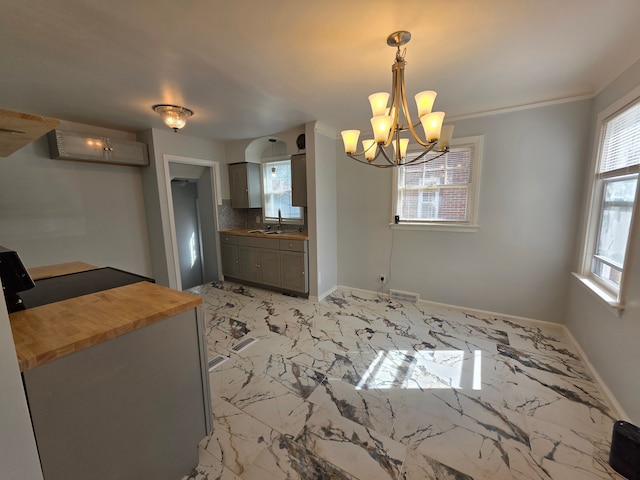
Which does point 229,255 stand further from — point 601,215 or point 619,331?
point 601,215

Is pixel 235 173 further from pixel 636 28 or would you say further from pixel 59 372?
pixel 636 28

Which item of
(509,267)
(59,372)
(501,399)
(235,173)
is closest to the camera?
(59,372)

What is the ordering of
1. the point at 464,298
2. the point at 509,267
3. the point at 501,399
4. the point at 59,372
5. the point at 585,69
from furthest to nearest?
the point at 464,298 < the point at 509,267 < the point at 585,69 < the point at 501,399 < the point at 59,372

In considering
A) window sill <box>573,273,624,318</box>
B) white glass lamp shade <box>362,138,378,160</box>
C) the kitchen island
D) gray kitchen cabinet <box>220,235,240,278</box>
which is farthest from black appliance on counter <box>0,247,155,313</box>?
window sill <box>573,273,624,318</box>

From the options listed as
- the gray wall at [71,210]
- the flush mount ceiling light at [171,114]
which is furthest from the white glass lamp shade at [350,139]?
the gray wall at [71,210]

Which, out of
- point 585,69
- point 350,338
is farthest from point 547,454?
point 585,69

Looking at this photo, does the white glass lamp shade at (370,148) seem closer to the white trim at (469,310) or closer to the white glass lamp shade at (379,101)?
the white glass lamp shade at (379,101)

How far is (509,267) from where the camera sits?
116 inches

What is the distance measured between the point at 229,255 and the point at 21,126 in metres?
3.65

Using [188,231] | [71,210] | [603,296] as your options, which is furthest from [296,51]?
[188,231]

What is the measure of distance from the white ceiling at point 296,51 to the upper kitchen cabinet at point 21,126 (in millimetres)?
840

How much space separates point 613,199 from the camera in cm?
211

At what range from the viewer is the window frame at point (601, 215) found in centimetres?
175

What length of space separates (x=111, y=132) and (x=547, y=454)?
519 centimetres
